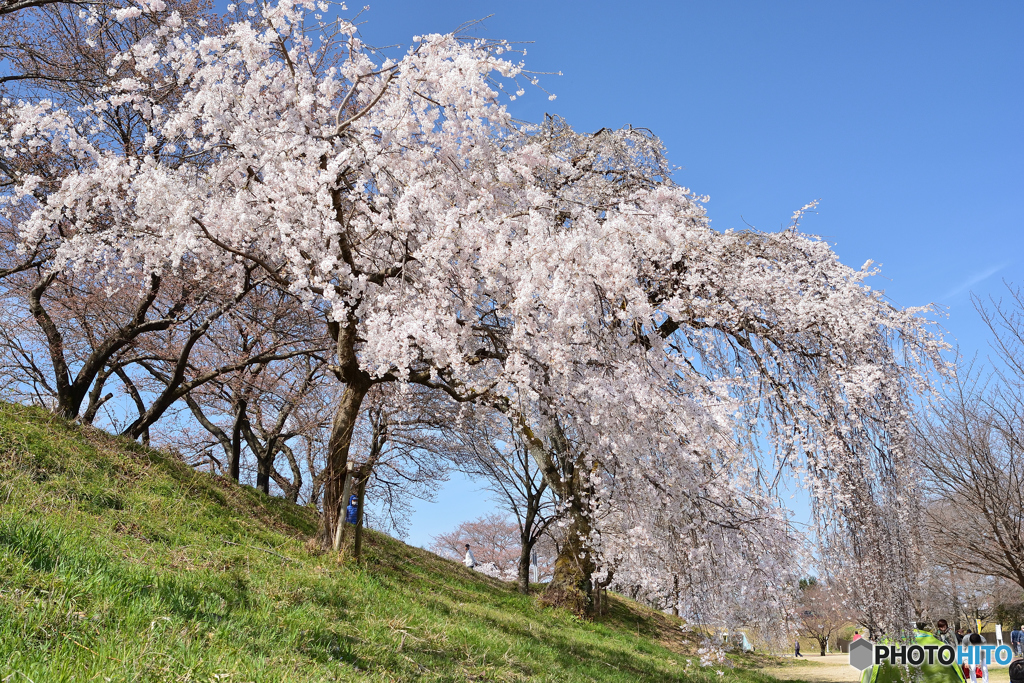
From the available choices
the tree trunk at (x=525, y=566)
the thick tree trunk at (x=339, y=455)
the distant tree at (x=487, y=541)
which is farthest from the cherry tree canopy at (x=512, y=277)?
the distant tree at (x=487, y=541)

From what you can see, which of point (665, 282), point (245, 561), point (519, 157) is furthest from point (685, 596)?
point (519, 157)

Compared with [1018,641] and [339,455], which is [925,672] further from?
[1018,641]

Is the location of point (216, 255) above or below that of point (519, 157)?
below

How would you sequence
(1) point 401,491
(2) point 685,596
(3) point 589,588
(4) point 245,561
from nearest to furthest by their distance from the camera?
(4) point 245,561
(2) point 685,596
(3) point 589,588
(1) point 401,491

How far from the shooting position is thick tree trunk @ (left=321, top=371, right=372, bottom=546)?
8.01 m

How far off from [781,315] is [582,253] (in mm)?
3594

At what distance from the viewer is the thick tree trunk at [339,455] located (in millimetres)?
8008

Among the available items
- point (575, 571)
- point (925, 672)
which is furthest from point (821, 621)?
point (925, 672)

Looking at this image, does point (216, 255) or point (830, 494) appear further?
point (216, 255)

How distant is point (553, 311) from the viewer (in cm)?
710

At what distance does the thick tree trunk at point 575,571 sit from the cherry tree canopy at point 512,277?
1.62 metres

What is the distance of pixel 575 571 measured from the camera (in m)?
11.5

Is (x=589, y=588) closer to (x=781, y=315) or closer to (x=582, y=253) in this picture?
(x=781, y=315)

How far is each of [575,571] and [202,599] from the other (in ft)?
26.8
